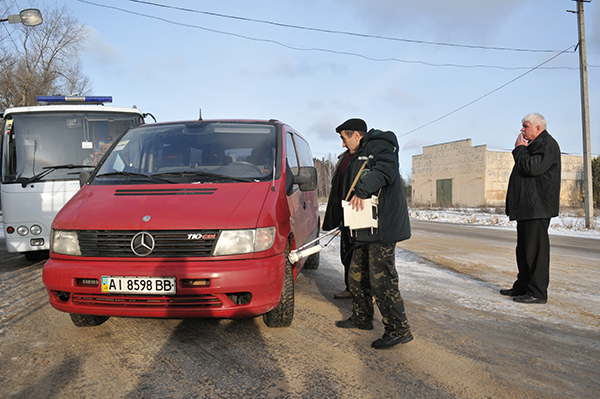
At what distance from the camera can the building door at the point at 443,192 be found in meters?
39.4

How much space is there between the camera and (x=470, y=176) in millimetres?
36875

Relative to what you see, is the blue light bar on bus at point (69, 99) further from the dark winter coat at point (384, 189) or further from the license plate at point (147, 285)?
the dark winter coat at point (384, 189)

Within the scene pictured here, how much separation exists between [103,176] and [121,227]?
1.15m

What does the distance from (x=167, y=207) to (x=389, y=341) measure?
201 cm

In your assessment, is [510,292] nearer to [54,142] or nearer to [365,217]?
[365,217]

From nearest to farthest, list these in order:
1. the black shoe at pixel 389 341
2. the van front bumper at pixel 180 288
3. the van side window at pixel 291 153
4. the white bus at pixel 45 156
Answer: the van front bumper at pixel 180 288 → the black shoe at pixel 389 341 → the van side window at pixel 291 153 → the white bus at pixel 45 156

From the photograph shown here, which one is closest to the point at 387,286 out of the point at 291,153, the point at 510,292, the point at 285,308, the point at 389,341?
the point at 389,341

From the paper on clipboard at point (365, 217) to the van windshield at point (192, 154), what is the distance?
916 mm

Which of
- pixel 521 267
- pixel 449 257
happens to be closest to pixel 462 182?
pixel 449 257

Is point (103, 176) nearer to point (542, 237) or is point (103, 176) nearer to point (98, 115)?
point (98, 115)

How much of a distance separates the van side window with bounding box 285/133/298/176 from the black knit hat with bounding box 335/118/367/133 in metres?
0.67

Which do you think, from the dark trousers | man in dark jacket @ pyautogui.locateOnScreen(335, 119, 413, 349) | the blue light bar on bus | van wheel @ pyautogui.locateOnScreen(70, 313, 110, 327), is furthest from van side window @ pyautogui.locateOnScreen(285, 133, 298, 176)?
the blue light bar on bus

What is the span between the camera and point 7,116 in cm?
688

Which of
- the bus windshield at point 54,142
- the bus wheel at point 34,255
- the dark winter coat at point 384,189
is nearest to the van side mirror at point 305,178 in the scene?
the dark winter coat at point 384,189
